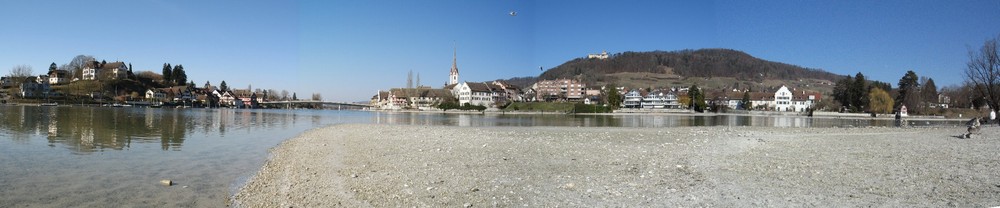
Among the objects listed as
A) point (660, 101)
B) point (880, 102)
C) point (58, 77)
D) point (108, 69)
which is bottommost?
point (880, 102)

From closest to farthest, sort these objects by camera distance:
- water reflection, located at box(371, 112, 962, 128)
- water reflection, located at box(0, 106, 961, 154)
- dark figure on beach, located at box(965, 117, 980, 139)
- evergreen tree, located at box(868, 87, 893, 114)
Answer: dark figure on beach, located at box(965, 117, 980, 139)
water reflection, located at box(0, 106, 961, 154)
water reflection, located at box(371, 112, 962, 128)
evergreen tree, located at box(868, 87, 893, 114)

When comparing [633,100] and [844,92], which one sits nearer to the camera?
[844,92]

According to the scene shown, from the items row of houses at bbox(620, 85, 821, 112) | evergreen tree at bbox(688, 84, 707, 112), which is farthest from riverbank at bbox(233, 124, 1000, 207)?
row of houses at bbox(620, 85, 821, 112)

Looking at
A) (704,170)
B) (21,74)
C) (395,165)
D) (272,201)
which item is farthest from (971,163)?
(21,74)

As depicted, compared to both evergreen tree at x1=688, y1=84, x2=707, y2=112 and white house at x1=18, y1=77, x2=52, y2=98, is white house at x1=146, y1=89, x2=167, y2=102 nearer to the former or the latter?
white house at x1=18, y1=77, x2=52, y2=98

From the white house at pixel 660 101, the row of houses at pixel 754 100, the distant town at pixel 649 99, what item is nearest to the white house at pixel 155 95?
the distant town at pixel 649 99

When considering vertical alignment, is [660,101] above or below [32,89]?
below

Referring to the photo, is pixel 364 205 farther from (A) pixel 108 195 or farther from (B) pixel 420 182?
(A) pixel 108 195

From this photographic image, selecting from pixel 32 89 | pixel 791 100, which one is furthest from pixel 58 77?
pixel 791 100

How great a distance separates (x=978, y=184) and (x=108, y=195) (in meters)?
13.2

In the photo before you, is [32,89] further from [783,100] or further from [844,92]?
[783,100]

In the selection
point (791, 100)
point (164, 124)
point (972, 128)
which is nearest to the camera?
point (972, 128)

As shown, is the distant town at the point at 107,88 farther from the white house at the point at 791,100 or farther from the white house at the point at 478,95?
the white house at the point at 791,100

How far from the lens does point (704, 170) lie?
920 cm
